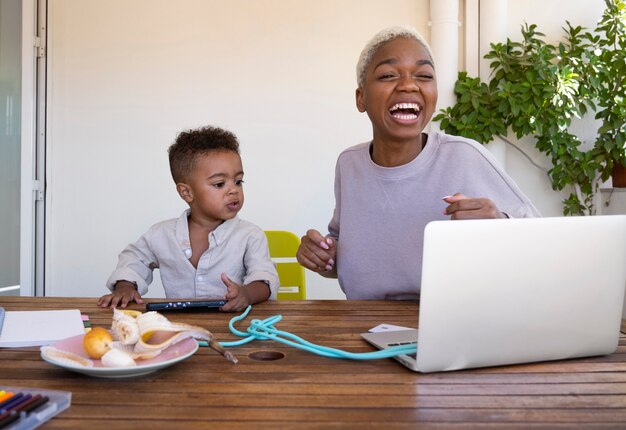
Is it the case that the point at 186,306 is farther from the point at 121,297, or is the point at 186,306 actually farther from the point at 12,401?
the point at 12,401

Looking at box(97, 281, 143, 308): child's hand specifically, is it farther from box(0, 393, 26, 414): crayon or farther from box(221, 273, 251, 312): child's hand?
box(0, 393, 26, 414): crayon

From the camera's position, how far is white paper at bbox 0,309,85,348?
113cm

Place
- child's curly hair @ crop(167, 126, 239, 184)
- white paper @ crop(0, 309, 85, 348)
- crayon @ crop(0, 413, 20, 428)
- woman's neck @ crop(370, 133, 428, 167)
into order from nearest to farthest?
crayon @ crop(0, 413, 20, 428)
white paper @ crop(0, 309, 85, 348)
woman's neck @ crop(370, 133, 428, 167)
child's curly hair @ crop(167, 126, 239, 184)

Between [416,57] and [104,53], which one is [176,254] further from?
[104,53]

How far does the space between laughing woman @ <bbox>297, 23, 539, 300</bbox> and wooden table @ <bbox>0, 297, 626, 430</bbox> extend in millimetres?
689

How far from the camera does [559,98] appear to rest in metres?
3.40

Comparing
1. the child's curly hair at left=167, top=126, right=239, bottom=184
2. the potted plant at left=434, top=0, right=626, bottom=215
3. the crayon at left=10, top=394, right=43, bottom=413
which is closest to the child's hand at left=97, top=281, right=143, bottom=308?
the child's curly hair at left=167, top=126, right=239, bottom=184

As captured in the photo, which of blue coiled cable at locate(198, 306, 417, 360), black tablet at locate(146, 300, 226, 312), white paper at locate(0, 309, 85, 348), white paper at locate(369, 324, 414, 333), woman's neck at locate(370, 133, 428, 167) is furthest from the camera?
woman's neck at locate(370, 133, 428, 167)

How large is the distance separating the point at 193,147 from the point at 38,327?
1.01 meters

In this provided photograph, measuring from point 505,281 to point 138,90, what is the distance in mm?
3291

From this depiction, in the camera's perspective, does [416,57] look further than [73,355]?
Yes

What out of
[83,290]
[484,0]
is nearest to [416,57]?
[484,0]

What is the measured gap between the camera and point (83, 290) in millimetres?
3826

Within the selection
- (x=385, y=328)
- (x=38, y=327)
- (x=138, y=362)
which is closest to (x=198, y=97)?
(x=38, y=327)
